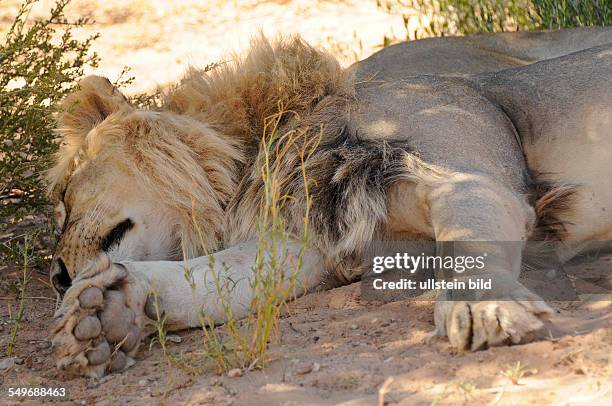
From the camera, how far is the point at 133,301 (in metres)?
2.98

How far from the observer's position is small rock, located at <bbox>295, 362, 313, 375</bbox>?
2.63m

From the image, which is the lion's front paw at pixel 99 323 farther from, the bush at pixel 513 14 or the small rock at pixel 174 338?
the bush at pixel 513 14

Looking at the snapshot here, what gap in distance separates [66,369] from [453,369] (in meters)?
1.19

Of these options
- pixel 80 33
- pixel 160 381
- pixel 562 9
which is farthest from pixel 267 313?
pixel 80 33

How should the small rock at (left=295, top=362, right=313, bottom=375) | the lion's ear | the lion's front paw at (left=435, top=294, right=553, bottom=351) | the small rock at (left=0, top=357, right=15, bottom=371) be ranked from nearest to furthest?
the lion's front paw at (left=435, top=294, right=553, bottom=351)
the small rock at (left=295, top=362, right=313, bottom=375)
the small rock at (left=0, top=357, right=15, bottom=371)
the lion's ear

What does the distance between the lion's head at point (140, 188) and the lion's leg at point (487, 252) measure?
3.15 feet

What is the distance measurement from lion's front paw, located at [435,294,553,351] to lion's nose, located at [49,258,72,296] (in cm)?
163

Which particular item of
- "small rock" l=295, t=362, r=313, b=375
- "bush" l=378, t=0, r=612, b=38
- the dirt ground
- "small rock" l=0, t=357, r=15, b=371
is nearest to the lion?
the dirt ground

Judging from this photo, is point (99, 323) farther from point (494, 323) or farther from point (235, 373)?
point (494, 323)

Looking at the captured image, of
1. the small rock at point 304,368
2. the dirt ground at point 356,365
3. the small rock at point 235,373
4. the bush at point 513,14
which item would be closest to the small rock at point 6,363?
the dirt ground at point 356,365

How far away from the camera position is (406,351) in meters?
2.71

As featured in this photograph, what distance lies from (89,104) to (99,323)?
51.8 inches

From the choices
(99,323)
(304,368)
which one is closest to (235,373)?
(304,368)

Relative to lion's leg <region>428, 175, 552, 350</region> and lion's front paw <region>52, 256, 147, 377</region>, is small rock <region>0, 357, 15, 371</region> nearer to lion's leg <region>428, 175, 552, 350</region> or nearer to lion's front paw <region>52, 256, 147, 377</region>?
lion's front paw <region>52, 256, 147, 377</region>
